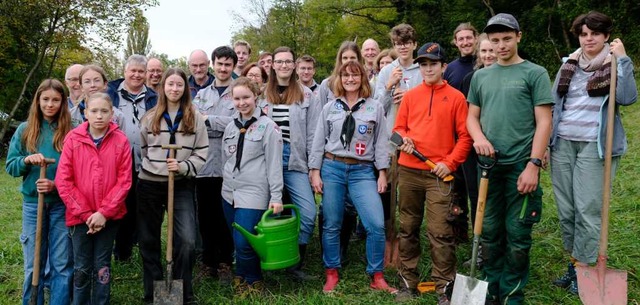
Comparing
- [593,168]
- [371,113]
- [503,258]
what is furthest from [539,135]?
[371,113]

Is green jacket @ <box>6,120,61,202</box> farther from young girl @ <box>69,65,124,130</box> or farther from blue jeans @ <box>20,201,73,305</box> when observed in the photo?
young girl @ <box>69,65,124,130</box>

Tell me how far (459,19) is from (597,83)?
22.9m

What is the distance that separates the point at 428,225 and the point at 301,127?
1.61m

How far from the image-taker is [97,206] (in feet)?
12.9

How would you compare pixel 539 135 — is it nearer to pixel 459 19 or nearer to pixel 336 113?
pixel 336 113

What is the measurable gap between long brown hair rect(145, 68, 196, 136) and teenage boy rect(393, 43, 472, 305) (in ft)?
5.98

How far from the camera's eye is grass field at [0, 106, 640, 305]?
4395mm

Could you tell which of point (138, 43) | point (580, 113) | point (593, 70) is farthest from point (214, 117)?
point (138, 43)

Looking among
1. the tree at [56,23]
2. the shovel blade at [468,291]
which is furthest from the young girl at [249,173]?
the tree at [56,23]

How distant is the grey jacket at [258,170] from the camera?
4.55 metres

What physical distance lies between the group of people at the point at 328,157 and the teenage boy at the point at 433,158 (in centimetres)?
1

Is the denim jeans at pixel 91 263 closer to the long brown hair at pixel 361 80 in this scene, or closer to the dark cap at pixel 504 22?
the long brown hair at pixel 361 80

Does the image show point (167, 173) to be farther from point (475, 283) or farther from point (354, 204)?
point (475, 283)

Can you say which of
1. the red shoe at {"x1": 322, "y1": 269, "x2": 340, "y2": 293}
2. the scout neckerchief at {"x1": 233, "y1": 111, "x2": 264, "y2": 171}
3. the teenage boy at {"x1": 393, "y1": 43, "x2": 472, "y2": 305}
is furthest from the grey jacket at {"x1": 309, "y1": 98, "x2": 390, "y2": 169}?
the red shoe at {"x1": 322, "y1": 269, "x2": 340, "y2": 293}
